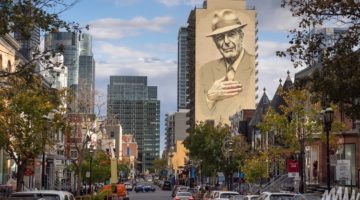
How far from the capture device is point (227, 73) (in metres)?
168

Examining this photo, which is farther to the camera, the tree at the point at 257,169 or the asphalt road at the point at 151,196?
the asphalt road at the point at 151,196

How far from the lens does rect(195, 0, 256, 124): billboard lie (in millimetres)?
165875

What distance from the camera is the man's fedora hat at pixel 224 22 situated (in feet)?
566

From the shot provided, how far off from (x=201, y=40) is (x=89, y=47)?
39409 mm

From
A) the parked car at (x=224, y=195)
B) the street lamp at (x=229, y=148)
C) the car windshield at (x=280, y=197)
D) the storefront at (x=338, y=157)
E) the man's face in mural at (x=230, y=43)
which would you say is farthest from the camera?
the man's face in mural at (x=230, y=43)

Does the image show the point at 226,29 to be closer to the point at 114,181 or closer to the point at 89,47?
the point at 89,47

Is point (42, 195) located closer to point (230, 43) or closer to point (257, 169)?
point (257, 169)

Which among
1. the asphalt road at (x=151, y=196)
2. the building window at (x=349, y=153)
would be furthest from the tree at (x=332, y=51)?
the asphalt road at (x=151, y=196)

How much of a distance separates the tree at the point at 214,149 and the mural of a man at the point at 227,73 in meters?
78.0

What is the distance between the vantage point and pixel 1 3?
16297 mm

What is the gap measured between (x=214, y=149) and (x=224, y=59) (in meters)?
89.9

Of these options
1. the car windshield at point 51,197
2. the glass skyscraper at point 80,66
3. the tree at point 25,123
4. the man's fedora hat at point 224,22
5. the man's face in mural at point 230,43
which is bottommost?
the car windshield at point 51,197

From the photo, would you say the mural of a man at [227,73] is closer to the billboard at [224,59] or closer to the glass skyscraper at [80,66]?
the billboard at [224,59]

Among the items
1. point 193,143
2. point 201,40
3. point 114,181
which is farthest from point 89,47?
point 114,181
